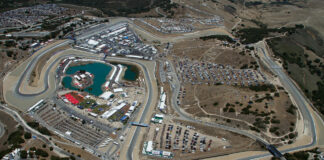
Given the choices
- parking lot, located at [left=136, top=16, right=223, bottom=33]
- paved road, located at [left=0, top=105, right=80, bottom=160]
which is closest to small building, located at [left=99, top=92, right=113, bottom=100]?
paved road, located at [left=0, top=105, right=80, bottom=160]

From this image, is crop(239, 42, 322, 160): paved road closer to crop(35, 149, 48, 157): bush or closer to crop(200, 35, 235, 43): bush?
crop(200, 35, 235, 43): bush

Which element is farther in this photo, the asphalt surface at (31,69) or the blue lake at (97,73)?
the blue lake at (97,73)

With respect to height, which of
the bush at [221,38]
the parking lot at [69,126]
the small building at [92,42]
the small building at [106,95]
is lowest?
the parking lot at [69,126]

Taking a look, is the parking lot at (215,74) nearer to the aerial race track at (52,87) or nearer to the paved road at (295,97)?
the paved road at (295,97)

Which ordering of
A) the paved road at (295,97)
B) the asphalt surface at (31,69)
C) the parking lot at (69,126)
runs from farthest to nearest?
1. the asphalt surface at (31,69)
2. the parking lot at (69,126)
3. the paved road at (295,97)

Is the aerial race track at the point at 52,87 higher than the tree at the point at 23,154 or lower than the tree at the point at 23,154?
higher

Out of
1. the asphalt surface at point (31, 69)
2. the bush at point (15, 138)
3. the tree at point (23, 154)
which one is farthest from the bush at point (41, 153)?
the asphalt surface at point (31, 69)

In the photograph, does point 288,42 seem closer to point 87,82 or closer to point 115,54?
point 115,54

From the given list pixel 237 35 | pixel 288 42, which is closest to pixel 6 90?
pixel 237 35

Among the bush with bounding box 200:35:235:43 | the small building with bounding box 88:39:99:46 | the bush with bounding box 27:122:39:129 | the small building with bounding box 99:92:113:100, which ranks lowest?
the bush with bounding box 27:122:39:129

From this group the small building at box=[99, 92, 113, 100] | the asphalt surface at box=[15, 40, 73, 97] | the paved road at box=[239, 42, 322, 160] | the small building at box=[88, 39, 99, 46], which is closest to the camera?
the paved road at box=[239, 42, 322, 160]

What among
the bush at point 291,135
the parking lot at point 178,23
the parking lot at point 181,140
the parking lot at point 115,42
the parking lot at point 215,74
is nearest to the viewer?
the parking lot at point 181,140
